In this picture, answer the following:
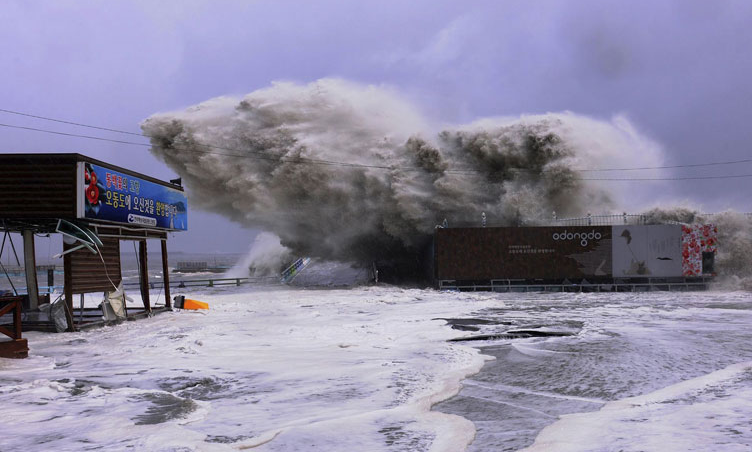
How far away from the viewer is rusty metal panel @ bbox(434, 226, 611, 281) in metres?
30.2

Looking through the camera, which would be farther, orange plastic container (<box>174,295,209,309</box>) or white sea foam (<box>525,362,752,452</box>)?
orange plastic container (<box>174,295,209,309</box>)

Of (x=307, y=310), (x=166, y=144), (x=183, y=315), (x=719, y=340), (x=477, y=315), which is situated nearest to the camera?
(x=719, y=340)

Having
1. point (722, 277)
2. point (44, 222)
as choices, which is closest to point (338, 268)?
point (722, 277)

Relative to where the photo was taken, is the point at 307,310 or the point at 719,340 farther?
the point at 307,310

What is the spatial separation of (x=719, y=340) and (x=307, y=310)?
38.6ft

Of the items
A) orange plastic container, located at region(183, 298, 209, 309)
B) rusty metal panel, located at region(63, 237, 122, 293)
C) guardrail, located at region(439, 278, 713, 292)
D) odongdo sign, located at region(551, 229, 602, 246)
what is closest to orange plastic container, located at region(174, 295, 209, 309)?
orange plastic container, located at region(183, 298, 209, 309)

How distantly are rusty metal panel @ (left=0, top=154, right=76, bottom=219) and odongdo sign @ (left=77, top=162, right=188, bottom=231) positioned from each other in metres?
0.25

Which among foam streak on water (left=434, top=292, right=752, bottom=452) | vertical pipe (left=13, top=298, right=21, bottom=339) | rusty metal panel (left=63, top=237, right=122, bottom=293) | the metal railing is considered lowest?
foam streak on water (left=434, top=292, right=752, bottom=452)

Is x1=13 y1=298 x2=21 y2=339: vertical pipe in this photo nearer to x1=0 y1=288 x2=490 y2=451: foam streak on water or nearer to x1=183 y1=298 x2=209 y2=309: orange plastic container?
x1=0 y1=288 x2=490 y2=451: foam streak on water

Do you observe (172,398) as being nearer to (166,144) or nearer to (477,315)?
(477,315)

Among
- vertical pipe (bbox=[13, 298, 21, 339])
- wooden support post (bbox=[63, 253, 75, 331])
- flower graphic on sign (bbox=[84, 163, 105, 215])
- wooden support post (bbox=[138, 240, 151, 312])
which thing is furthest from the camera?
wooden support post (bbox=[138, 240, 151, 312])

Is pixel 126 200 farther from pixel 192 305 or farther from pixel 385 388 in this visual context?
pixel 385 388

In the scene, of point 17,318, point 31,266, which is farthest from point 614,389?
point 31,266

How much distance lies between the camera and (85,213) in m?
13.6
